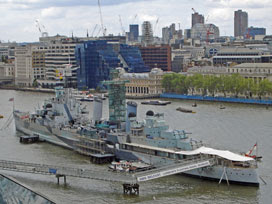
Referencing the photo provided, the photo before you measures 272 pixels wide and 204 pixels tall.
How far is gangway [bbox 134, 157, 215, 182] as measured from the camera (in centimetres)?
2428

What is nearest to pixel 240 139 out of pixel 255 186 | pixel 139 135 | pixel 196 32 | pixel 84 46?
pixel 139 135

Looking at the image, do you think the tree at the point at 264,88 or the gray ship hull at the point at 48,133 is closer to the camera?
the gray ship hull at the point at 48,133

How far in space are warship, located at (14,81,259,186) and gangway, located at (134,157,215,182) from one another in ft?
1.20

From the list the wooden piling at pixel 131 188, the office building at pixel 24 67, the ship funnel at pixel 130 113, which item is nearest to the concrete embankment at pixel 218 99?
the ship funnel at pixel 130 113

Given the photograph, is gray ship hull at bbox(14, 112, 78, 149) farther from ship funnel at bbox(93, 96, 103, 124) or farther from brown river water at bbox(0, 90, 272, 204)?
ship funnel at bbox(93, 96, 103, 124)

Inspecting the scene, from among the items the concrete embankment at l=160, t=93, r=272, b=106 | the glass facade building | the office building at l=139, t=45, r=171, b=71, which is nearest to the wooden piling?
the concrete embankment at l=160, t=93, r=272, b=106

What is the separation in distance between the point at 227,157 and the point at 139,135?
631 centimetres

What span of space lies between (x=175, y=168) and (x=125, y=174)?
7.23 ft

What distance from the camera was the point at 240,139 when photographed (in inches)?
1363

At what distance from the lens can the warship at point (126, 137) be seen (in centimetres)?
2542

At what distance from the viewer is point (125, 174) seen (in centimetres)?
2477

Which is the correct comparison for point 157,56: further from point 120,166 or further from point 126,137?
point 120,166

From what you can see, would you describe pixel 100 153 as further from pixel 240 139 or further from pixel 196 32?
pixel 196 32

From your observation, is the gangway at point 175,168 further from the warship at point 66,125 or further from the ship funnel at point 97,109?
the ship funnel at point 97,109
